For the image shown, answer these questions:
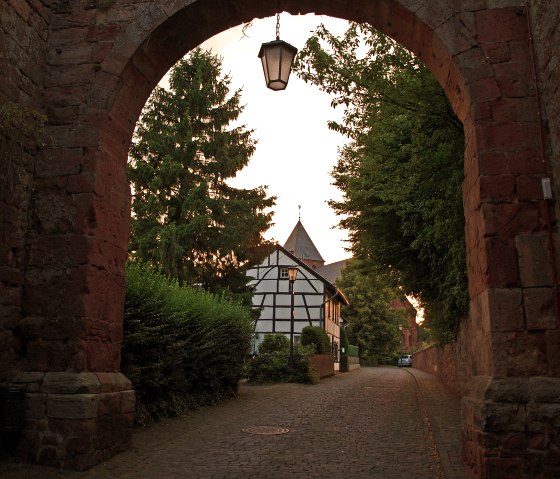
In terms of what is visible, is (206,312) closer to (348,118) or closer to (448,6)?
(348,118)

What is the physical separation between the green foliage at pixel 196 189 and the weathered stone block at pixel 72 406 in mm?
11787

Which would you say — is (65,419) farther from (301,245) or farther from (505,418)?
(301,245)

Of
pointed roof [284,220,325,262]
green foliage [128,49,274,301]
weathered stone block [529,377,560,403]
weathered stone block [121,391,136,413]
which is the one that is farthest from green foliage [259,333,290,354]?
pointed roof [284,220,325,262]

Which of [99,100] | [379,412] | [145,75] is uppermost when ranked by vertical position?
[145,75]

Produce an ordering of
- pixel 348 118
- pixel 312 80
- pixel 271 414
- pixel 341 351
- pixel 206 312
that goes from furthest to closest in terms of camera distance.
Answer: pixel 341 351 → pixel 206 312 → pixel 271 414 → pixel 348 118 → pixel 312 80

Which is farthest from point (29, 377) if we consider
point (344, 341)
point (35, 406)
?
point (344, 341)

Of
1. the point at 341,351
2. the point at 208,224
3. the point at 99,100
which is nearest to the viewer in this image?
the point at 99,100

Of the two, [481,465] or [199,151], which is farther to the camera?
[199,151]

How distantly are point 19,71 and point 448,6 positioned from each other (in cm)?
436

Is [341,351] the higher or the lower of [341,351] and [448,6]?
the lower

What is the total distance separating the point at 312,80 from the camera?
7.42m

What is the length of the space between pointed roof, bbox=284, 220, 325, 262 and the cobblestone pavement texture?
1947 inches

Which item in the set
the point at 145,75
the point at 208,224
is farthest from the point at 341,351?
the point at 145,75

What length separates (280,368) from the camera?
16.3 metres
